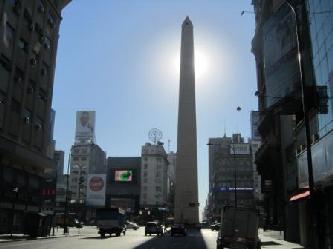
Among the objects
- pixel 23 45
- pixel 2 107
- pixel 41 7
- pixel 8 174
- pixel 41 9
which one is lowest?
pixel 8 174

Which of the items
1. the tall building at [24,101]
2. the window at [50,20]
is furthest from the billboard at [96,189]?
the window at [50,20]

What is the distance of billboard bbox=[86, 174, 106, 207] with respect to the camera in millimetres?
154375

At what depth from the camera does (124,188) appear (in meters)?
Answer: 170

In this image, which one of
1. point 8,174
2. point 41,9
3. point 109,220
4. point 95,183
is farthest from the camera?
point 95,183

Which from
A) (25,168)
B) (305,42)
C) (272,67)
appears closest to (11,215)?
(25,168)

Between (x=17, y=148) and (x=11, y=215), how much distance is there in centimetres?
760

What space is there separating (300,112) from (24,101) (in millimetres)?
28552

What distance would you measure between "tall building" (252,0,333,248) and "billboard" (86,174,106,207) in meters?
89.3

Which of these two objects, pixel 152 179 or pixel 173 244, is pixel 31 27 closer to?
pixel 173 244

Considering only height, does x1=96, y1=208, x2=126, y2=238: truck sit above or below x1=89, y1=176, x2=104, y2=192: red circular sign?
below

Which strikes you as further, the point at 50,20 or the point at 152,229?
the point at 152,229

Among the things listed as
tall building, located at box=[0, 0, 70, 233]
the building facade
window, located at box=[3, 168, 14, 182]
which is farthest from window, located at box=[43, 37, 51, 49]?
the building facade

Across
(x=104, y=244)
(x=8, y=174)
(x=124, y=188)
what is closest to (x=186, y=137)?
(x=124, y=188)

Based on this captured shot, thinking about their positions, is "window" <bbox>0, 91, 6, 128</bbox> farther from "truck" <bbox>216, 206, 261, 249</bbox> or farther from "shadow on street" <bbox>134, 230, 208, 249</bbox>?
"truck" <bbox>216, 206, 261, 249</bbox>
